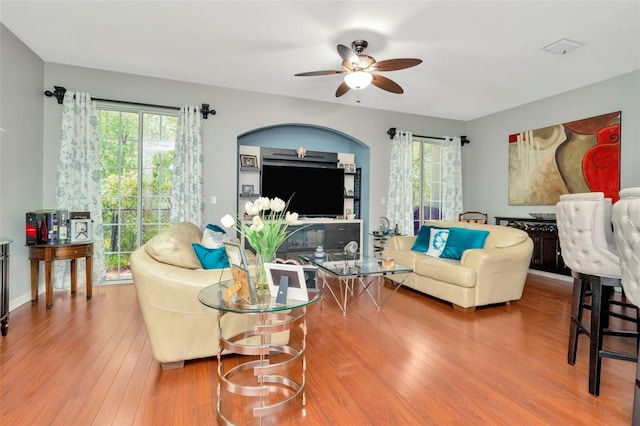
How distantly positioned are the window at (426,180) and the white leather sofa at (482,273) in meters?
2.40

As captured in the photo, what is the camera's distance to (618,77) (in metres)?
4.35

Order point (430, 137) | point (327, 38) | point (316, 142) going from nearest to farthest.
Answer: point (327, 38)
point (316, 142)
point (430, 137)

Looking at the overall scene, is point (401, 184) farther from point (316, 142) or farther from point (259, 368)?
point (259, 368)

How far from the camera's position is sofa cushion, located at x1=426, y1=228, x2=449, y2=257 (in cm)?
419

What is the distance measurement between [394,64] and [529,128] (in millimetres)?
3590

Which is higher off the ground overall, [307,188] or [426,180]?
[426,180]

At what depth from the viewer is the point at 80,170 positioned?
4.20m

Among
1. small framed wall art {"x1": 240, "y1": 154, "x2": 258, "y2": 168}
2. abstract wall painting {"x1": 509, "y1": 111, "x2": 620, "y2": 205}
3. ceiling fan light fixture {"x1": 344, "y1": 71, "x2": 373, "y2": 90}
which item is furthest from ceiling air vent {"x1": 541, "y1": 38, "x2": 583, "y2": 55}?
small framed wall art {"x1": 240, "y1": 154, "x2": 258, "y2": 168}

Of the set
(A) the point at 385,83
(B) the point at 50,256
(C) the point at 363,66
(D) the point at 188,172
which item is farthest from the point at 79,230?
(A) the point at 385,83

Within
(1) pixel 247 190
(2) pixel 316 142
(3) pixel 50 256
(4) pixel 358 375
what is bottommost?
(4) pixel 358 375

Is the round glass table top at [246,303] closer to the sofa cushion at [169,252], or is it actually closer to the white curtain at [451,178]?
the sofa cushion at [169,252]

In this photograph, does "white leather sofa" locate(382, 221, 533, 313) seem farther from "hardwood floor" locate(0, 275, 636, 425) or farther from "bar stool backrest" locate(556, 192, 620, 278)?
"bar stool backrest" locate(556, 192, 620, 278)

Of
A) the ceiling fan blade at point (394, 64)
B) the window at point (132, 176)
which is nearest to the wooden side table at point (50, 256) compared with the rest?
the window at point (132, 176)

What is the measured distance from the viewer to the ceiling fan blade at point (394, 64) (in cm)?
312
